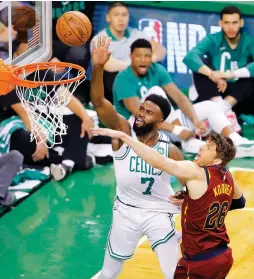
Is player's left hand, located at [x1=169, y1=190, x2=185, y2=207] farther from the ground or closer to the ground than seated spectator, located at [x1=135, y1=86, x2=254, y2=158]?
farther from the ground

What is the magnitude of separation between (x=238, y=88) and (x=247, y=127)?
735 millimetres

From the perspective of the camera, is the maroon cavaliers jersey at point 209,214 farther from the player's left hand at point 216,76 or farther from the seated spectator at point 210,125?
the player's left hand at point 216,76

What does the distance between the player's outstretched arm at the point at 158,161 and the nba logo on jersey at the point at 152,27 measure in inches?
271

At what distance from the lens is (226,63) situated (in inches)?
561

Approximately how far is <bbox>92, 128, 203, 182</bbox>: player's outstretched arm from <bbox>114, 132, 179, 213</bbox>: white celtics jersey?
0.84 meters

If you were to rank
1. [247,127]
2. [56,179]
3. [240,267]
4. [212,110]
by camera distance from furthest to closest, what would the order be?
1. [247,127]
2. [212,110]
3. [56,179]
4. [240,267]

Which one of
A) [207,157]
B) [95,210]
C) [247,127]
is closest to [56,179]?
[95,210]

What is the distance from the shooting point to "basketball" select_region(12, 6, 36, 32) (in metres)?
10.4

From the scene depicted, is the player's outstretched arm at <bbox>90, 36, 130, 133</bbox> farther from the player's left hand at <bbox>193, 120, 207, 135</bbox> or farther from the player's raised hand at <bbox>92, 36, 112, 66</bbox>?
the player's left hand at <bbox>193, 120, 207, 135</bbox>

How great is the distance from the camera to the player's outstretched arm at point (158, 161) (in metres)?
7.72

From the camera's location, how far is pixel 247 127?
14594 millimetres

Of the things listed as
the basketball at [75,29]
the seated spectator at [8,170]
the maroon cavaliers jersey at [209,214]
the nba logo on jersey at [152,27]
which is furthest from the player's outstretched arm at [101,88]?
the nba logo on jersey at [152,27]

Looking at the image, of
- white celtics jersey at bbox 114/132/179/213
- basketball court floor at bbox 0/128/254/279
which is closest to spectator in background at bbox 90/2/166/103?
basketball court floor at bbox 0/128/254/279

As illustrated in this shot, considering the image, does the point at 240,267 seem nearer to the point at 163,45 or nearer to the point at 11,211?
the point at 11,211
